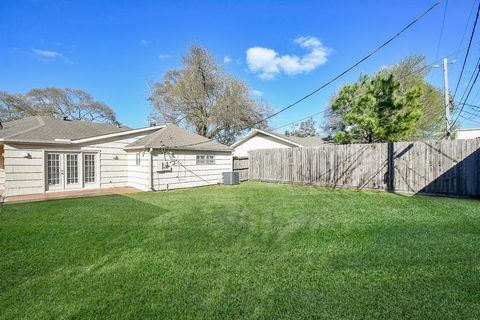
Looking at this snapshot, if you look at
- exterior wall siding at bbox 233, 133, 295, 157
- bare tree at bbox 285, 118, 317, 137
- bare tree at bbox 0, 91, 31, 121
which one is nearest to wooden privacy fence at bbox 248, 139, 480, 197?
exterior wall siding at bbox 233, 133, 295, 157

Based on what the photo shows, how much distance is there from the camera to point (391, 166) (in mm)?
9602

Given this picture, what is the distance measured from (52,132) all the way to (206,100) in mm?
14011

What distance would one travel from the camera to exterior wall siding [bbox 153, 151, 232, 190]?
37.2 feet

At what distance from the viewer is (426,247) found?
394 cm

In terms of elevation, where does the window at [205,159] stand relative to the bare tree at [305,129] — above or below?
below

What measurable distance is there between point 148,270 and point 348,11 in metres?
11.1

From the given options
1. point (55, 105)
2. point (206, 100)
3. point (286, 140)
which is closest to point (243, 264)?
point (286, 140)

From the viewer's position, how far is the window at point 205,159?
42.7 feet

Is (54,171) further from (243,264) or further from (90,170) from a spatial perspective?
(243,264)

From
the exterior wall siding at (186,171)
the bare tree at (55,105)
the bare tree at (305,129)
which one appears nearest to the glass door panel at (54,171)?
the exterior wall siding at (186,171)

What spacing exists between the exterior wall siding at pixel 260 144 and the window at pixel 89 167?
1013 cm

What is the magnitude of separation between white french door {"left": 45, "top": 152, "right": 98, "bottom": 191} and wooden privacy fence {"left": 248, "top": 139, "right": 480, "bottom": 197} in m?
9.20

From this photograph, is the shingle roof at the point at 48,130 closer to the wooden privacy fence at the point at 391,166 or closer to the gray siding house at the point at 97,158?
the gray siding house at the point at 97,158

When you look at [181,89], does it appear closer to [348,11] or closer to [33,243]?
[348,11]
